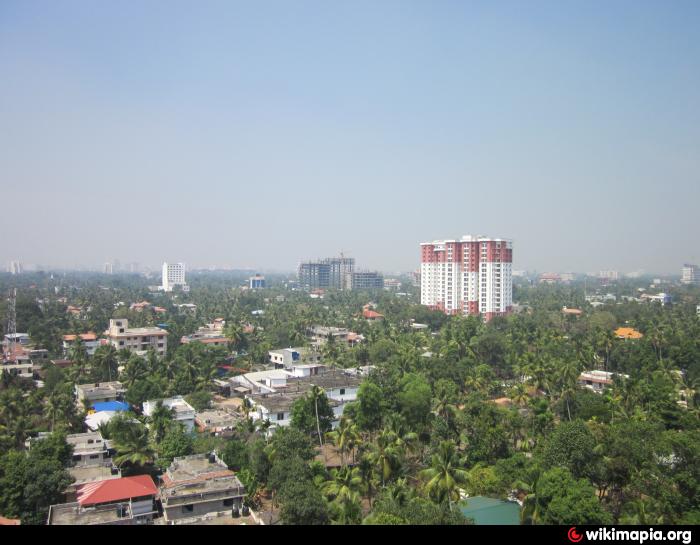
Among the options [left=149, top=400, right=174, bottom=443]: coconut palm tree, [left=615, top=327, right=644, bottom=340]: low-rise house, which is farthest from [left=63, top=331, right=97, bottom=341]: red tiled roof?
[left=615, top=327, right=644, bottom=340]: low-rise house

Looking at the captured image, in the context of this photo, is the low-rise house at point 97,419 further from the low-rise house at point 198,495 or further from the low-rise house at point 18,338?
the low-rise house at point 18,338

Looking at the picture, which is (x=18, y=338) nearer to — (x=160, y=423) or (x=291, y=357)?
(x=291, y=357)

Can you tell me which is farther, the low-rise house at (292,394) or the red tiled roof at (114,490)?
the low-rise house at (292,394)

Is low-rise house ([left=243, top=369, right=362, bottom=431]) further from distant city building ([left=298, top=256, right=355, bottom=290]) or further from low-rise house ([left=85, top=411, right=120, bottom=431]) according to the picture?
distant city building ([left=298, top=256, right=355, bottom=290])

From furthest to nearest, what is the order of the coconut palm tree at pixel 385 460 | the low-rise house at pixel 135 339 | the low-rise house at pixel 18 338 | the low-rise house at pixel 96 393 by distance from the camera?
the low-rise house at pixel 18 338 < the low-rise house at pixel 135 339 < the low-rise house at pixel 96 393 < the coconut palm tree at pixel 385 460

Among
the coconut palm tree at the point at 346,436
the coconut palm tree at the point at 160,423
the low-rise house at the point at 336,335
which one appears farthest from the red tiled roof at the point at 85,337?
the coconut palm tree at the point at 346,436

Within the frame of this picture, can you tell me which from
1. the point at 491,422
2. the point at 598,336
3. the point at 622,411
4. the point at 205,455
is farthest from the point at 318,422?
the point at 598,336
